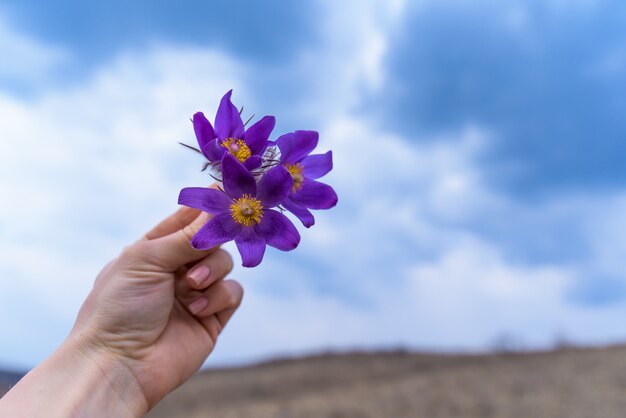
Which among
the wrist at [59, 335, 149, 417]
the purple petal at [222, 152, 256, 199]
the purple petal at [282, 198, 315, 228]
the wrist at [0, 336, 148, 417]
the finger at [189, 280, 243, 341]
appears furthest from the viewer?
the finger at [189, 280, 243, 341]

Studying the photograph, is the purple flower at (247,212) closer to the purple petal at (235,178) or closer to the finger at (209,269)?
the purple petal at (235,178)

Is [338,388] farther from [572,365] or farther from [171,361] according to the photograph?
[171,361]

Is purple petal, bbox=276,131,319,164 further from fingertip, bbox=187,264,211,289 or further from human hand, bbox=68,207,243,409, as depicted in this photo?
fingertip, bbox=187,264,211,289

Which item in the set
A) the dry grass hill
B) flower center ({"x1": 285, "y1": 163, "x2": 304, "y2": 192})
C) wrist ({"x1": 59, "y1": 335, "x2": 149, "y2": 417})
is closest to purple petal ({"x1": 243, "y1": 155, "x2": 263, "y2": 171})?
flower center ({"x1": 285, "y1": 163, "x2": 304, "y2": 192})

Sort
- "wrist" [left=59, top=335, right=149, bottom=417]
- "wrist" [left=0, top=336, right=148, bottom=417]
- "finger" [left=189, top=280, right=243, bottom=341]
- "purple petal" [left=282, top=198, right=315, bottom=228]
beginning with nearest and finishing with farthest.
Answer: "purple petal" [left=282, top=198, right=315, bottom=228]
"wrist" [left=0, top=336, right=148, bottom=417]
"wrist" [left=59, top=335, right=149, bottom=417]
"finger" [left=189, top=280, right=243, bottom=341]

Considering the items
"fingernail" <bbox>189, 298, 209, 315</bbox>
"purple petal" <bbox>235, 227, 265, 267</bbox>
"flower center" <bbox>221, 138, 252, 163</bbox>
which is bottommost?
"purple petal" <bbox>235, 227, 265, 267</bbox>

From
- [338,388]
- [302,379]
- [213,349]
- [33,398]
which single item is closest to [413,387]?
[338,388]

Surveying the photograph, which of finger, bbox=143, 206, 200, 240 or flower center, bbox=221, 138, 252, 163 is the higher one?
finger, bbox=143, 206, 200, 240

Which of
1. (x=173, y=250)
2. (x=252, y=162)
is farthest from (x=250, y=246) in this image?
(x=173, y=250)

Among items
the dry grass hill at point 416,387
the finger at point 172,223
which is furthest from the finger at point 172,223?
the dry grass hill at point 416,387
